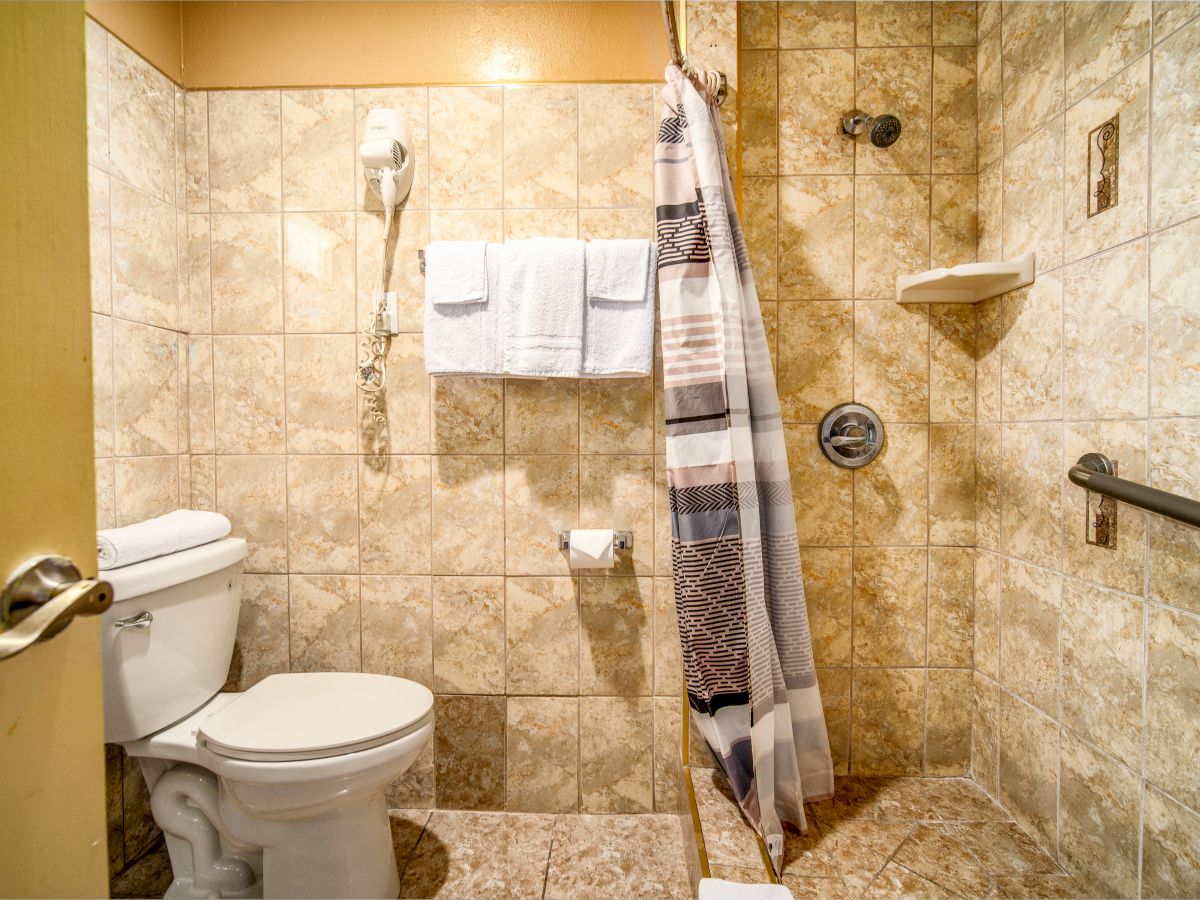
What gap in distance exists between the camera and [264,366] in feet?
4.78

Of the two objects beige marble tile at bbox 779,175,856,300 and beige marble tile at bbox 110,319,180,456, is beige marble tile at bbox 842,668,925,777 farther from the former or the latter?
beige marble tile at bbox 110,319,180,456

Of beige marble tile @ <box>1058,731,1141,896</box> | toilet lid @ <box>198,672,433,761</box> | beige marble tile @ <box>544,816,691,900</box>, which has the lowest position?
beige marble tile @ <box>544,816,691,900</box>

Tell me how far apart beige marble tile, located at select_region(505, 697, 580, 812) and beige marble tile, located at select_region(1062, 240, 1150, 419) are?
1.34 meters

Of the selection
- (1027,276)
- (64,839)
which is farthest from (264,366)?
(1027,276)

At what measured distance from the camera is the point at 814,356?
4.67ft

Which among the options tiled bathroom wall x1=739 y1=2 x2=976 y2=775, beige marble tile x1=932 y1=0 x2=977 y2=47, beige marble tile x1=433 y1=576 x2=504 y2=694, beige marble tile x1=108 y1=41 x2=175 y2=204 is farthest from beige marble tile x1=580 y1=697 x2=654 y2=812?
beige marble tile x1=932 y1=0 x2=977 y2=47

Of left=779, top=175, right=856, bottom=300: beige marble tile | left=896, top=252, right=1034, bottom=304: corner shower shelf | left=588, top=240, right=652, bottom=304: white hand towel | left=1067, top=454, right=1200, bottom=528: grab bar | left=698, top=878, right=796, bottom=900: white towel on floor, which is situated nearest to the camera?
left=1067, top=454, right=1200, bottom=528: grab bar

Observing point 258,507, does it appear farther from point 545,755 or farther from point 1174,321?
point 1174,321

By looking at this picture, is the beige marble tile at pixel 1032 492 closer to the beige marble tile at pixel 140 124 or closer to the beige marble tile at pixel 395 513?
the beige marble tile at pixel 395 513

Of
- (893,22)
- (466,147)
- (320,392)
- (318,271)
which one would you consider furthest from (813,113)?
(320,392)

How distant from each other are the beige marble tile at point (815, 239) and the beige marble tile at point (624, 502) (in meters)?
0.61

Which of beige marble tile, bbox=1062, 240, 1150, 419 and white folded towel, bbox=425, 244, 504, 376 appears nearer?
beige marble tile, bbox=1062, 240, 1150, 419

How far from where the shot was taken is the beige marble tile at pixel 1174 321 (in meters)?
0.88

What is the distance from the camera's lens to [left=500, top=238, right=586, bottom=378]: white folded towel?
1295 millimetres
